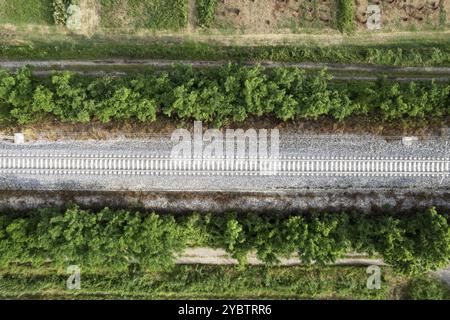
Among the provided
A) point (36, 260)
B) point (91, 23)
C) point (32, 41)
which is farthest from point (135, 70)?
point (36, 260)

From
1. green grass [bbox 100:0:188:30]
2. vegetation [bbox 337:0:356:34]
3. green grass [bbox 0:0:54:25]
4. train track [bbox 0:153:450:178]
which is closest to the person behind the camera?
train track [bbox 0:153:450:178]

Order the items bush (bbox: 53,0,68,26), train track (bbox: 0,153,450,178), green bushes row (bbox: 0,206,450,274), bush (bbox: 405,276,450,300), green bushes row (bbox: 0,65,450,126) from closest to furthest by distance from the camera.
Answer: green bushes row (bbox: 0,206,450,274), green bushes row (bbox: 0,65,450,126), bush (bbox: 405,276,450,300), train track (bbox: 0,153,450,178), bush (bbox: 53,0,68,26)

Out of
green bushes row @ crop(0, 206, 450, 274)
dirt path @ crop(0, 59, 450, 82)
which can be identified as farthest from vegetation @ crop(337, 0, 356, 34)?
green bushes row @ crop(0, 206, 450, 274)

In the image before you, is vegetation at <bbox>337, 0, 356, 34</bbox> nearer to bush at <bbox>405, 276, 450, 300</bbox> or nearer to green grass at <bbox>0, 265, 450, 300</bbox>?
green grass at <bbox>0, 265, 450, 300</bbox>

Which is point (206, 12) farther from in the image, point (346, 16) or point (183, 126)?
point (346, 16)

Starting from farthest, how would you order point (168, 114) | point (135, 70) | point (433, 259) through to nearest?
point (135, 70), point (168, 114), point (433, 259)

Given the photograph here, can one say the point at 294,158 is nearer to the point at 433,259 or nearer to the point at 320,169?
the point at 320,169

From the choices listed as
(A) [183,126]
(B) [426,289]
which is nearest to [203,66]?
(A) [183,126]
